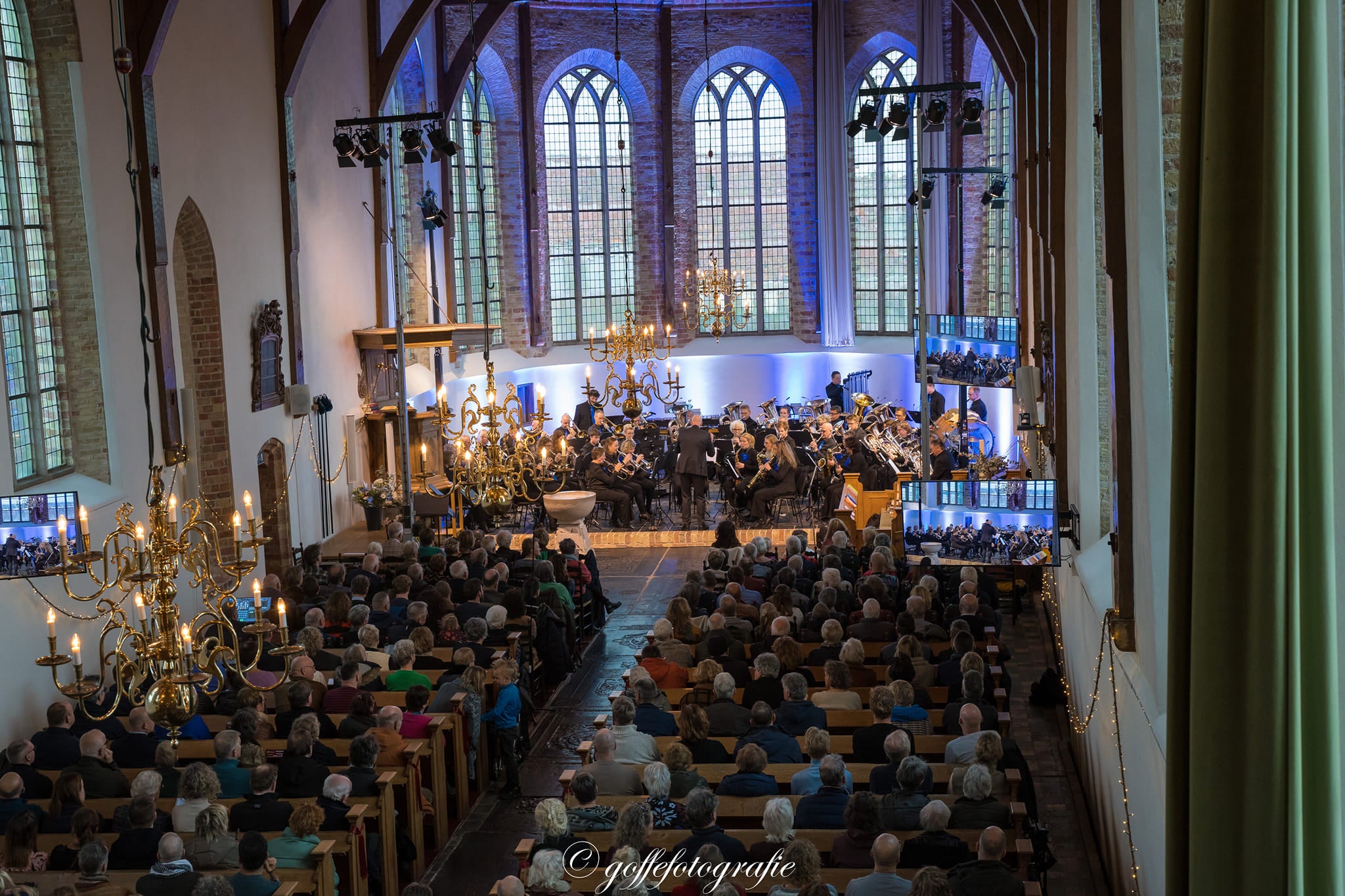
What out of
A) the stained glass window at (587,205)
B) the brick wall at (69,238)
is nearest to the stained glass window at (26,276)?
the brick wall at (69,238)

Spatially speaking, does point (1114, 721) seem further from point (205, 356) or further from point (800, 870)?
point (205, 356)

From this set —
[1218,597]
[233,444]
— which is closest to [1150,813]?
[1218,597]

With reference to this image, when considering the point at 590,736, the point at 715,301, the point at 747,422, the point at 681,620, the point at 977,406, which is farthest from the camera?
the point at 715,301

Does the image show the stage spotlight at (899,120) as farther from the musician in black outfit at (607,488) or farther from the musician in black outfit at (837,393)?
the musician in black outfit at (837,393)

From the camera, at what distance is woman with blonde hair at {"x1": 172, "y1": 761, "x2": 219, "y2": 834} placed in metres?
7.56

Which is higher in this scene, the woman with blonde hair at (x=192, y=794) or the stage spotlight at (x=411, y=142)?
the stage spotlight at (x=411, y=142)

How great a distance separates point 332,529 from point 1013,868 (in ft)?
42.7

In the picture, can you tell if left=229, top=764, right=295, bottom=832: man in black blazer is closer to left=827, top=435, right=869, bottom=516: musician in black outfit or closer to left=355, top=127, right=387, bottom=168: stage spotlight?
left=355, top=127, right=387, bottom=168: stage spotlight

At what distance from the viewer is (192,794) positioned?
759cm

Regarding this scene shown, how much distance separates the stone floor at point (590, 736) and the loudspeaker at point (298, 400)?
456cm

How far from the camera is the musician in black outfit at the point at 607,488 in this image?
19.9 meters

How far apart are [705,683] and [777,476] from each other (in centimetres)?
1026

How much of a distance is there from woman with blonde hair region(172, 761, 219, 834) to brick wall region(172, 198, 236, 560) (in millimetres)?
7591

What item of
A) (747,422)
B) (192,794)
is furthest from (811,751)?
(747,422)
